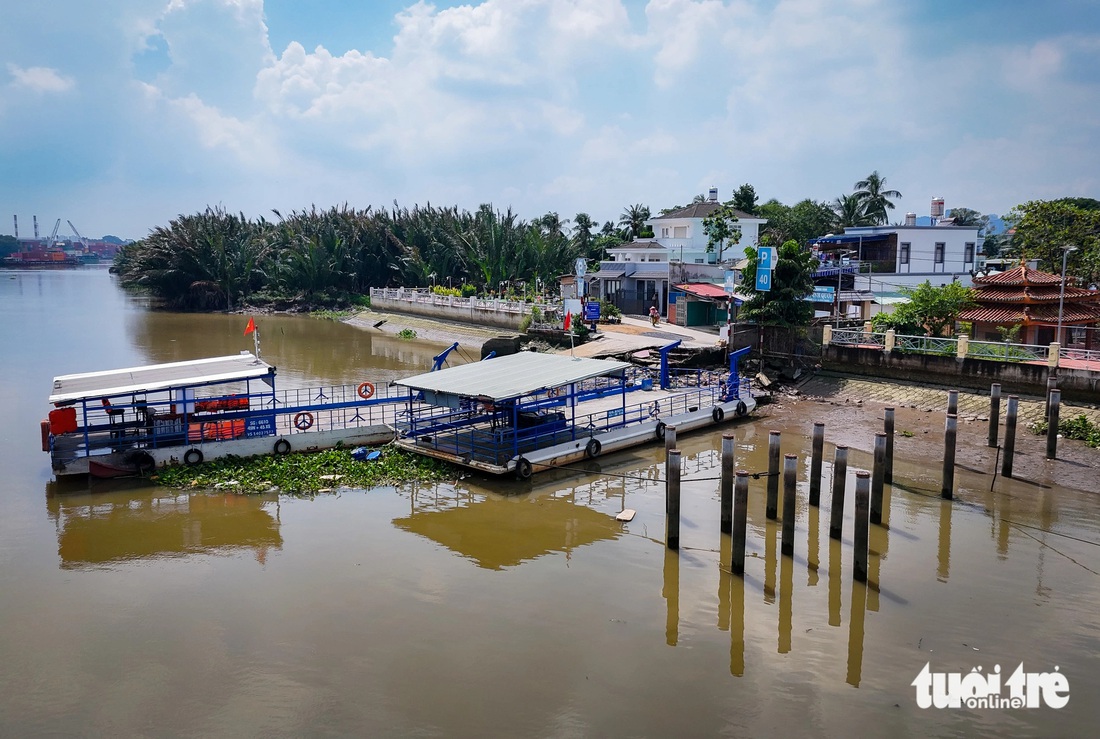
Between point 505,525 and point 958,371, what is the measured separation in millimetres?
20524

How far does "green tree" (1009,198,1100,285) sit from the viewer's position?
40150mm

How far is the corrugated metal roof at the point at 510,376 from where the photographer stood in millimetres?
21172

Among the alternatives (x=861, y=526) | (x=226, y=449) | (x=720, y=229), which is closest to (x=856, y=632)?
(x=861, y=526)

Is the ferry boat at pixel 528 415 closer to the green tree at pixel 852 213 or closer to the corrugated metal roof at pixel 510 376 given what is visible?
the corrugated metal roof at pixel 510 376

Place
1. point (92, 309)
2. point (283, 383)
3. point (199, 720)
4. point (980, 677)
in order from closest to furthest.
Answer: point (199, 720) → point (980, 677) → point (283, 383) → point (92, 309)

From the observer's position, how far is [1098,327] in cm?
3109

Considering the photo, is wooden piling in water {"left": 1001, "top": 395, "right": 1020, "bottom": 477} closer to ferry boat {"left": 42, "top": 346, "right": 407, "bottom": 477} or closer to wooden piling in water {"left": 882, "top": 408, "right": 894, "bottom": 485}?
wooden piling in water {"left": 882, "top": 408, "right": 894, "bottom": 485}

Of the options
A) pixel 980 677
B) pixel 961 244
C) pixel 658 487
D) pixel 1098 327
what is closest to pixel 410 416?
pixel 658 487

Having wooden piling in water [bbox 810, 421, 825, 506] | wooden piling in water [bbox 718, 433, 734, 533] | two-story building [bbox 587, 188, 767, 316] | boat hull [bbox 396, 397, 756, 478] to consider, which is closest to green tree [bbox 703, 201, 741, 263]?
two-story building [bbox 587, 188, 767, 316]

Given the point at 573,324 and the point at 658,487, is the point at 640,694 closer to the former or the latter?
the point at 658,487

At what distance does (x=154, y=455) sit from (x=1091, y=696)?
21488mm

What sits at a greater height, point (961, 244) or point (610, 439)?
point (961, 244)

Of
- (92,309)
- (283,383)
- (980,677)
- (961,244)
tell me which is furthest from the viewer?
(92,309)

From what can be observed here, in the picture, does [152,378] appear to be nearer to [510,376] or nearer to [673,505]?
[510,376]
